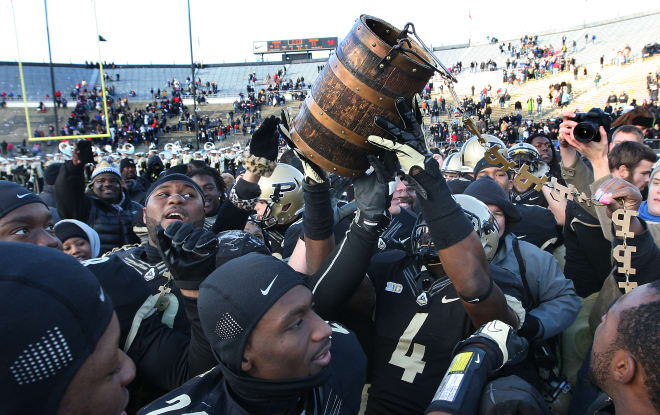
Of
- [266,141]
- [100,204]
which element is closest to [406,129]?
[266,141]

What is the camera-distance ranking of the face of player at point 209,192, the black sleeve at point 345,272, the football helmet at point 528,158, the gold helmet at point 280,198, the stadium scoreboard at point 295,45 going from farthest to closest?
1. the stadium scoreboard at point 295,45
2. the football helmet at point 528,158
3. the face of player at point 209,192
4. the gold helmet at point 280,198
5. the black sleeve at point 345,272

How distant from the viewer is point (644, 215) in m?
2.79

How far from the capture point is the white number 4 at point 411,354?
2.09 m

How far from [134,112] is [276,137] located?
43353mm

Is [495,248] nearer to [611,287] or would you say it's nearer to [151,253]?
[611,287]

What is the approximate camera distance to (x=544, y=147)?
5.98m

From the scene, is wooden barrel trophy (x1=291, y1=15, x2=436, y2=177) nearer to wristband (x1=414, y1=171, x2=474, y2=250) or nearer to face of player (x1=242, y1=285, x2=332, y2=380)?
wristband (x1=414, y1=171, x2=474, y2=250)

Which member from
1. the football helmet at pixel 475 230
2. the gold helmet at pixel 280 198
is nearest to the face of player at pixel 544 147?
the gold helmet at pixel 280 198

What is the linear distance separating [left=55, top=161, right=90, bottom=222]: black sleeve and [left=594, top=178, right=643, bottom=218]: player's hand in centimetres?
421

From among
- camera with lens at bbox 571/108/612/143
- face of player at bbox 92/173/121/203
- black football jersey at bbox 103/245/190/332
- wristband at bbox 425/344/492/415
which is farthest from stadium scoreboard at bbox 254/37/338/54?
wristband at bbox 425/344/492/415

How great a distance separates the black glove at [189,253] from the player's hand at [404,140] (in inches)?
30.6

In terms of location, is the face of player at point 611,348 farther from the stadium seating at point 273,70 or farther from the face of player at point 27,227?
the stadium seating at point 273,70

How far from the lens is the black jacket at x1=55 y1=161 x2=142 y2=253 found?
4.38m

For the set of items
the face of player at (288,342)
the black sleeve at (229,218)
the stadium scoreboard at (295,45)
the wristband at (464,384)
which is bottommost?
the black sleeve at (229,218)
